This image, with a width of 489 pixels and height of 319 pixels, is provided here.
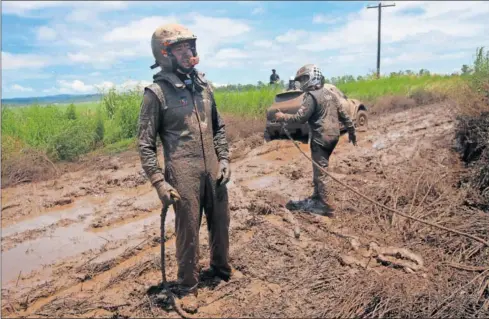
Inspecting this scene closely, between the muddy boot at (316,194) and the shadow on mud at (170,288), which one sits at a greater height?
the muddy boot at (316,194)

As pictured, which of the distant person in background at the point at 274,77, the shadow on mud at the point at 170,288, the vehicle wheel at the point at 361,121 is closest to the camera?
→ the shadow on mud at the point at 170,288

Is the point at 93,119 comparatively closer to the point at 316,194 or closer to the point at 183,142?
the point at 316,194

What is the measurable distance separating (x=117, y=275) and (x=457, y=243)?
3.68 metres

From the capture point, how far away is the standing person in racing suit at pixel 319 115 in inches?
250

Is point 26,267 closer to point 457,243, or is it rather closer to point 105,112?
point 457,243

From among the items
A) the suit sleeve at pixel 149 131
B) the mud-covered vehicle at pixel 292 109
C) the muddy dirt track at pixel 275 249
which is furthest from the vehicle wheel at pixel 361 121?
the suit sleeve at pixel 149 131

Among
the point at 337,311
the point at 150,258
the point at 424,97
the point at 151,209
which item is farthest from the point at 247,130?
the point at 424,97

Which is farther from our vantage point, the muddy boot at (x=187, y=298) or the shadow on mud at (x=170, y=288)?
the shadow on mud at (x=170, y=288)

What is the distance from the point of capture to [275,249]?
515cm

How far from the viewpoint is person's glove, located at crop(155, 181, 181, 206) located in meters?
3.62

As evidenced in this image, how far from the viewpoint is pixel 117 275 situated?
480cm

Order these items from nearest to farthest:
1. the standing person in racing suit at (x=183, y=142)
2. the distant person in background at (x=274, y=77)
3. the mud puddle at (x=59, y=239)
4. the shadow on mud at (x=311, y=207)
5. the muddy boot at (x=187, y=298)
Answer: the standing person in racing suit at (x=183, y=142) → the muddy boot at (x=187, y=298) → the mud puddle at (x=59, y=239) → the shadow on mud at (x=311, y=207) → the distant person in background at (x=274, y=77)

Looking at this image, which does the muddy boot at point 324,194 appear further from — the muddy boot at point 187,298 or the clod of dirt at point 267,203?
the muddy boot at point 187,298

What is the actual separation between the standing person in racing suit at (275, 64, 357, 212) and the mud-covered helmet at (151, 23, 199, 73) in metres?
2.61
